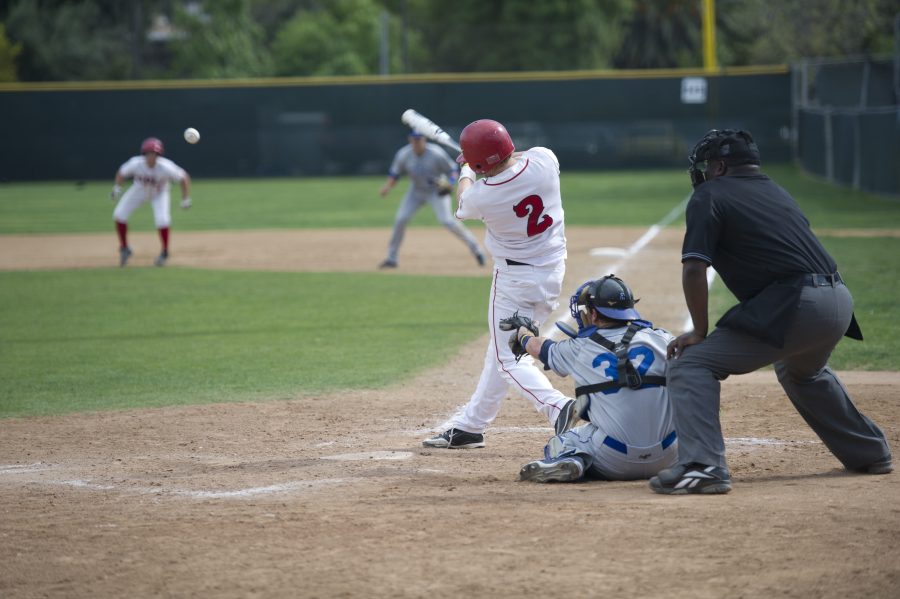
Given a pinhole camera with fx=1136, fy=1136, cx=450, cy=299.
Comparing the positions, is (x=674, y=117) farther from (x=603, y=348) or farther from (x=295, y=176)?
(x=603, y=348)

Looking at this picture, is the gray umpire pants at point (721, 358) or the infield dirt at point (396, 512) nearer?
the infield dirt at point (396, 512)

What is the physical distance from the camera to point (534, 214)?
22.0ft

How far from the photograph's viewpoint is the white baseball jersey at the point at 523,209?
21.7ft

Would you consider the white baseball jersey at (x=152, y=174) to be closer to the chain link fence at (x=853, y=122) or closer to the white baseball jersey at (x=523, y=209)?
the white baseball jersey at (x=523, y=209)

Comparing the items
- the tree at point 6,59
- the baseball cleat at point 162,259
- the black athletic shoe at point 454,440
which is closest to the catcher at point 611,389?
the black athletic shoe at point 454,440

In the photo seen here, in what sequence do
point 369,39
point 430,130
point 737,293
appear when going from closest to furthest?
point 737,293 < point 430,130 < point 369,39

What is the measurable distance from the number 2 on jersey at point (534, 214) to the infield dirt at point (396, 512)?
1382 millimetres

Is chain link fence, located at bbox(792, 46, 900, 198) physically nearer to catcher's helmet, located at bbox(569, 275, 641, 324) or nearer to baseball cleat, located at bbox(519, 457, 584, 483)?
catcher's helmet, located at bbox(569, 275, 641, 324)

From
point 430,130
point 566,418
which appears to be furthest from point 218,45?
point 566,418

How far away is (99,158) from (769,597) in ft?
127

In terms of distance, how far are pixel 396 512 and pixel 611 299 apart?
157 cm

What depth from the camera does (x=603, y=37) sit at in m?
60.8

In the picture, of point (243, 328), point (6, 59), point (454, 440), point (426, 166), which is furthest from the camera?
point (6, 59)

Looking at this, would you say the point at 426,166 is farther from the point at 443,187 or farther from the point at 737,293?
the point at 737,293
